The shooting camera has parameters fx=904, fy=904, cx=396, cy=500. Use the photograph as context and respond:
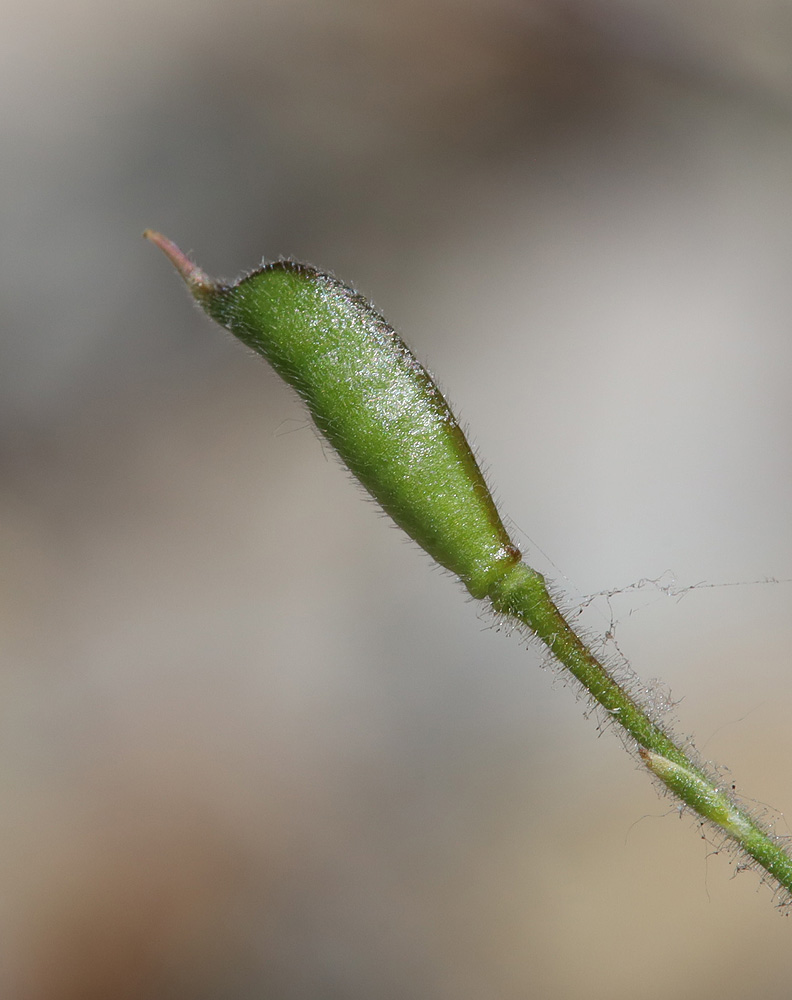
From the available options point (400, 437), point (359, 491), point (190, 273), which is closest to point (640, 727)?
point (400, 437)

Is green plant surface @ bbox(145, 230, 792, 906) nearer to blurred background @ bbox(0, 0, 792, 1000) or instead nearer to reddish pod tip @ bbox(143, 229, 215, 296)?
reddish pod tip @ bbox(143, 229, 215, 296)

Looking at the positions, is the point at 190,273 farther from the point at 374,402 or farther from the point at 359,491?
the point at 359,491

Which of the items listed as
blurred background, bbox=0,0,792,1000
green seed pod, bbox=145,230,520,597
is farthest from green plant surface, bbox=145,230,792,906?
blurred background, bbox=0,0,792,1000

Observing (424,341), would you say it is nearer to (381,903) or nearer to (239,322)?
(381,903)

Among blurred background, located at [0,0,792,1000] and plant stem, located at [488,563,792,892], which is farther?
blurred background, located at [0,0,792,1000]

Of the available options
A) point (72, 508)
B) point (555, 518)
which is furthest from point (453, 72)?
point (72, 508)
